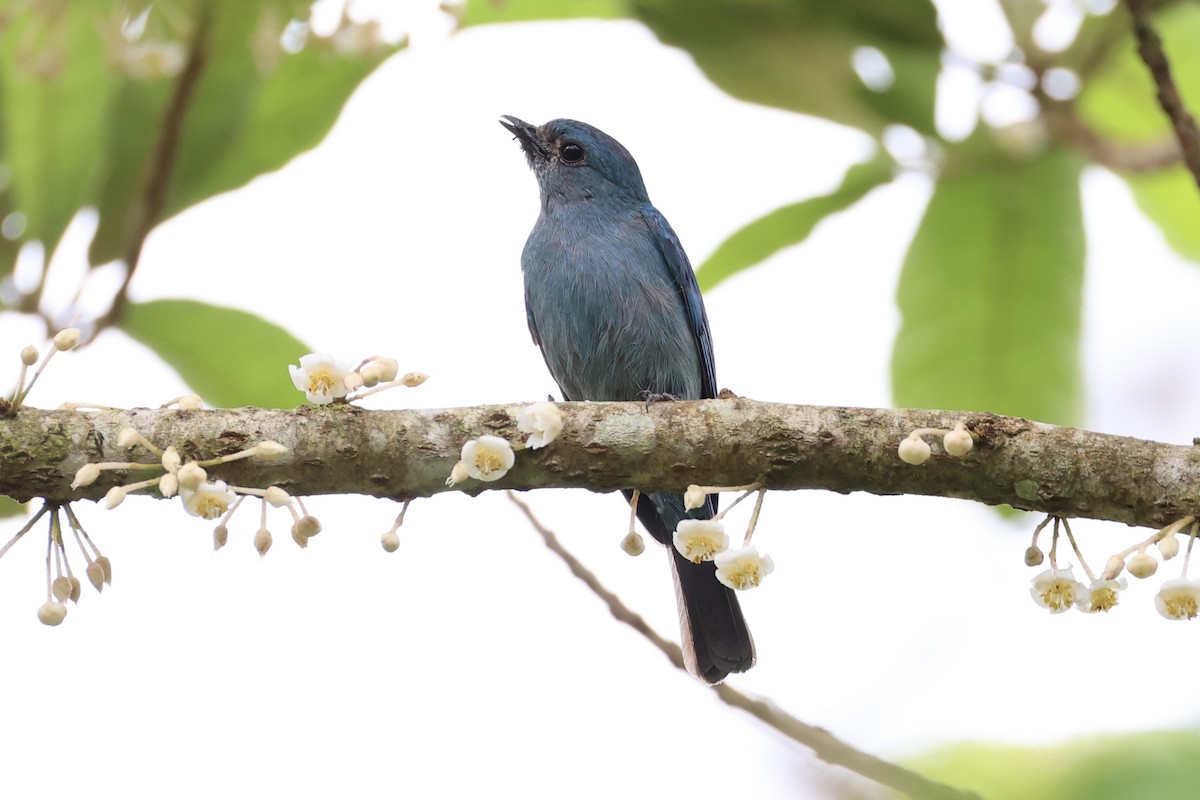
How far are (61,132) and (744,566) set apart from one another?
2.77 metres

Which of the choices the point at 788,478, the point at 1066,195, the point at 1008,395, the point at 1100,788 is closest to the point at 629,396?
the point at 1008,395

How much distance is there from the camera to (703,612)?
495cm

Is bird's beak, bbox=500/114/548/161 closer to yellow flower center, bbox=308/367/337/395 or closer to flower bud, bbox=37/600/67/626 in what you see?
yellow flower center, bbox=308/367/337/395

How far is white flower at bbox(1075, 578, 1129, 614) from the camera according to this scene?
2.72m

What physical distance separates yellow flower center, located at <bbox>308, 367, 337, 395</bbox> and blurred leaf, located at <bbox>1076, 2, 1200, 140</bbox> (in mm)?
→ 2762

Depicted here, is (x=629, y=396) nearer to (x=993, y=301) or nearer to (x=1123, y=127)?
(x=993, y=301)

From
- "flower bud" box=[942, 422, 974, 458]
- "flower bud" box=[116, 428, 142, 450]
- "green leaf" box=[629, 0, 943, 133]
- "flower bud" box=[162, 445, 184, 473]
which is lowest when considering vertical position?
"flower bud" box=[162, 445, 184, 473]

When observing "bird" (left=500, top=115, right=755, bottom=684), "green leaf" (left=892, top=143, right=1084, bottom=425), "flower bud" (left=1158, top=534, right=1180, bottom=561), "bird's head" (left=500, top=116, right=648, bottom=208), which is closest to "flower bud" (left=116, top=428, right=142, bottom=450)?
"flower bud" (left=1158, top=534, right=1180, bottom=561)

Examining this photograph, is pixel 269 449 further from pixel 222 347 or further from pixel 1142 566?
pixel 1142 566

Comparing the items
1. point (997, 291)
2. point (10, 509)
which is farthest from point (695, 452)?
point (10, 509)

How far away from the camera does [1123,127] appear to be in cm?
490

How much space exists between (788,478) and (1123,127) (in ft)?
8.15

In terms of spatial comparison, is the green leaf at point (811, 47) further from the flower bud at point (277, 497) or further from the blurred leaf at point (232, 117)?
the flower bud at point (277, 497)

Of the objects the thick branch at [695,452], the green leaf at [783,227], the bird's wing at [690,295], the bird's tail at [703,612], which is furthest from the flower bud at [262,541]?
the bird's wing at [690,295]
